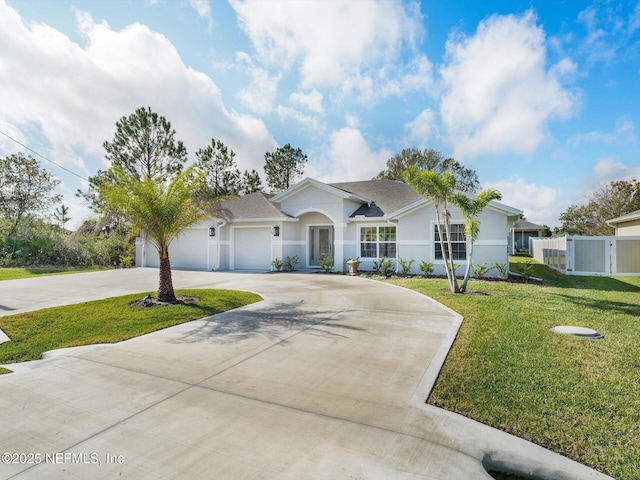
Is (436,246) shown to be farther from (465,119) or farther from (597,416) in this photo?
(597,416)

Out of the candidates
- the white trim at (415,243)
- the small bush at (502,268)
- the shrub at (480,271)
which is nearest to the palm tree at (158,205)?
the white trim at (415,243)

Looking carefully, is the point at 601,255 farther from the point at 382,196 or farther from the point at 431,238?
the point at 382,196

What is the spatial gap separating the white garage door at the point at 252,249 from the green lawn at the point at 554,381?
1359 centimetres

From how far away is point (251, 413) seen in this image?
3646mm

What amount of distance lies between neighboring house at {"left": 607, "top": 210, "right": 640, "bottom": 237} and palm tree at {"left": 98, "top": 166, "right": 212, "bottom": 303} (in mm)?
22831

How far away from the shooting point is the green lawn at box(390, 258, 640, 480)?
3.21 m

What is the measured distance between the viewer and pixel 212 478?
261 centimetres

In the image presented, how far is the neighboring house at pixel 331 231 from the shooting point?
15.4 meters

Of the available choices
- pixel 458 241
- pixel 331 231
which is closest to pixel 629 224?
pixel 458 241

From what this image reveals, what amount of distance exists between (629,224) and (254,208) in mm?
23971

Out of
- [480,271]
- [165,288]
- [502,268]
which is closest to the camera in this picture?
[165,288]

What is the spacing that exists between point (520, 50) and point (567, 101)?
4605mm

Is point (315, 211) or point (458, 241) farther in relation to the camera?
point (315, 211)

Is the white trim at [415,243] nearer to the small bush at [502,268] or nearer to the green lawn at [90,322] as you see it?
the small bush at [502,268]
